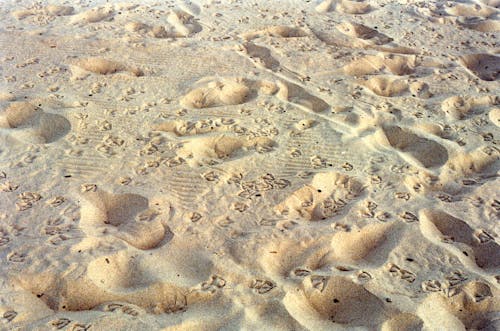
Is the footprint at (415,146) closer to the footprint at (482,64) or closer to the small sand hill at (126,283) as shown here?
the footprint at (482,64)

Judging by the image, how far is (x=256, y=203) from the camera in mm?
3254

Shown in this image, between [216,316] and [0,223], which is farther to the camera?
[0,223]

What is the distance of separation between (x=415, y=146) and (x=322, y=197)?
996 mm

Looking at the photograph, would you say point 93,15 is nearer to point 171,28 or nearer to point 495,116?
point 171,28

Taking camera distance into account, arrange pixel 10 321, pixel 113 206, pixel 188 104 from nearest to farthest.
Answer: pixel 10 321
pixel 113 206
pixel 188 104

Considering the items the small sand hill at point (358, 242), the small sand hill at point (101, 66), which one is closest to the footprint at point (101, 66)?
the small sand hill at point (101, 66)

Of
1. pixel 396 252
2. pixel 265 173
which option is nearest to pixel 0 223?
pixel 265 173

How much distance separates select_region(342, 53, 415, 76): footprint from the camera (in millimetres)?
4805

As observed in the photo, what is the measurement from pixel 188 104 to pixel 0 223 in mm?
1765

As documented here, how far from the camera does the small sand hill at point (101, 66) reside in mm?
4680

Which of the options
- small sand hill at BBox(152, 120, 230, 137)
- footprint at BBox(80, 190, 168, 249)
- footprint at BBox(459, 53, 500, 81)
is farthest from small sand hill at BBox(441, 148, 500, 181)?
footprint at BBox(80, 190, 168, 249)

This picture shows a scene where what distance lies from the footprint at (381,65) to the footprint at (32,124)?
102 inches

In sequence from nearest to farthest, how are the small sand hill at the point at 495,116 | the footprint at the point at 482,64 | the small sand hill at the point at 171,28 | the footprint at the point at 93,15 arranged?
the small sand hill at the point at 495,116
the footprint at the point at 482,64
the small sand hill at the point at 171,28
the footprint at the point at 93,15

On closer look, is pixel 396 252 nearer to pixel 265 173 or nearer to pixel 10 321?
pixel 265 173
